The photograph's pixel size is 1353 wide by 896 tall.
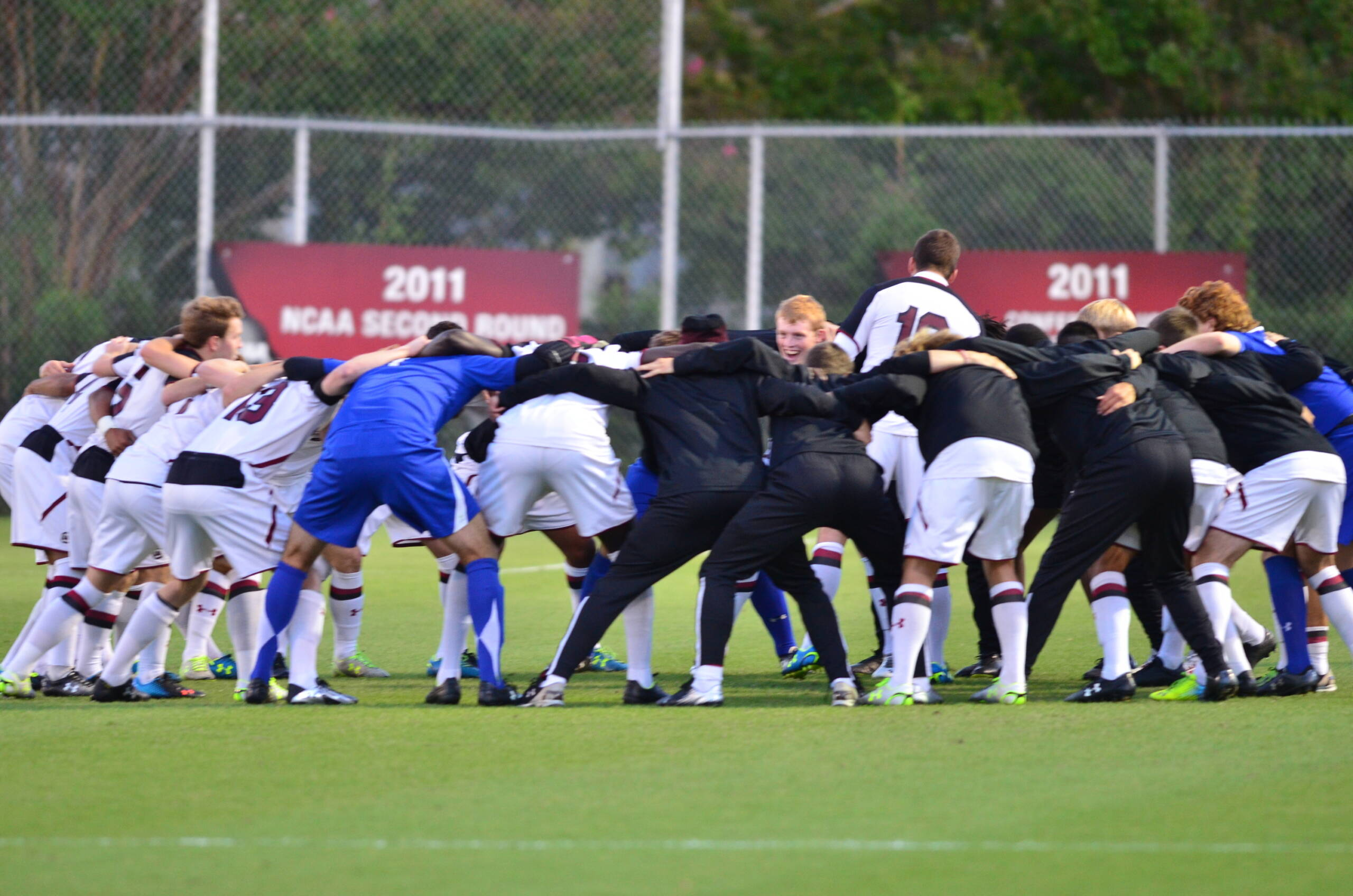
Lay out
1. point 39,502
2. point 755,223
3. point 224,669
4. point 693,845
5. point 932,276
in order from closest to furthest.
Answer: point 693,845
point 39,502
point 224,669
point 932,276
point 755,223

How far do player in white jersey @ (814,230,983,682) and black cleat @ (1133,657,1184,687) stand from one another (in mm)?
884

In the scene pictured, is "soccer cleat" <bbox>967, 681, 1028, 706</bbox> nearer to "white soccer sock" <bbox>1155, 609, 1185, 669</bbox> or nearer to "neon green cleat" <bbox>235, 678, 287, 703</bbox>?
"white soccer sock" <bbox>1155, 609, 1185, 669</bbox>

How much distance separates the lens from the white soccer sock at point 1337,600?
714 centimetres

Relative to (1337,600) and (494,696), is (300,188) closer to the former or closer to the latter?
(494,696)

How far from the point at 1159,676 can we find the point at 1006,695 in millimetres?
1116

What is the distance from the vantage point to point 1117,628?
6.91 meters

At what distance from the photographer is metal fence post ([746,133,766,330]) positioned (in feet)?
50.6

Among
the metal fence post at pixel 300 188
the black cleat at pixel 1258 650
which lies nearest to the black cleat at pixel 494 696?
the black cleat at pixel 1258 650

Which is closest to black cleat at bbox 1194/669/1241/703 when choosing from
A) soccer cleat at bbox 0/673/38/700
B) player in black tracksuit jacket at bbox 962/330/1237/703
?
player in black tracksuit jacket at bbox 962/330/1237/703

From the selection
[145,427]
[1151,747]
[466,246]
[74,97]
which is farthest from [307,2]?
[1151,747]

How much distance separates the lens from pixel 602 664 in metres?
8.41

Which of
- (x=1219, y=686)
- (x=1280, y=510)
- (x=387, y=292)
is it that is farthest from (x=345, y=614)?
(x=387, y=292)

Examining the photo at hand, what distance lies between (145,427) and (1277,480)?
512cm

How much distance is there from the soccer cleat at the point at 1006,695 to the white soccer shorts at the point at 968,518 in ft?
1.79
